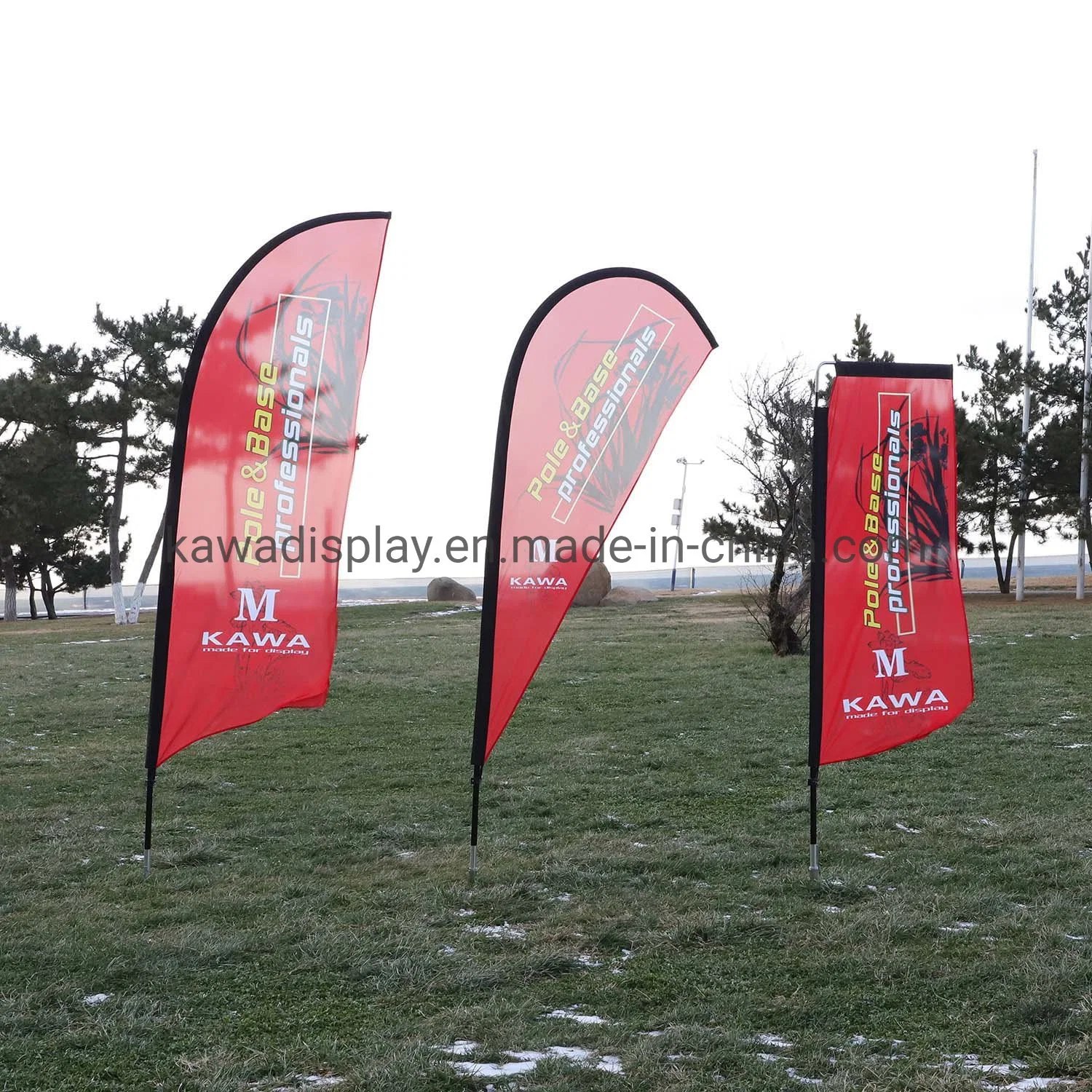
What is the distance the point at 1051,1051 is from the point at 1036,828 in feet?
12.0

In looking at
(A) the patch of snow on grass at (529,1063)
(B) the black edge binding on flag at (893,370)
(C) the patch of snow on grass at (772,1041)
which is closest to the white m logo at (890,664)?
(B) the black edge binding on flag at (893,370)

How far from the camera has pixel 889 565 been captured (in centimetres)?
671

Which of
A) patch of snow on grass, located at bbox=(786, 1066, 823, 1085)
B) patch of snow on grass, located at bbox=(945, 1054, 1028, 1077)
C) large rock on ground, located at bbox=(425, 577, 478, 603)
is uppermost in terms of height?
large rock on ground, located at bbox=(425, 577, 478, 603)

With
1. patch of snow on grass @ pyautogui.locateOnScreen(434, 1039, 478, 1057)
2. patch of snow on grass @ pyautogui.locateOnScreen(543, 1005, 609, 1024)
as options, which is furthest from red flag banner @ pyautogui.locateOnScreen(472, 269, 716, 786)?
patch of snow on grass @ pyautogui.locateOnScreen(434, 1039, 478, 1057)

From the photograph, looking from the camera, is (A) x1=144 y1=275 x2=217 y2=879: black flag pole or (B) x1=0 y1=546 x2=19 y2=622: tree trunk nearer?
(A) x1=144 y1=275 x2=217 y2=879: black flag pole

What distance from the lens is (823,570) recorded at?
6559 millimetres

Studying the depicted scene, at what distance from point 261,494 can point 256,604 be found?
2.27ft

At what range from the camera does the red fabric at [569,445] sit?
258 inches

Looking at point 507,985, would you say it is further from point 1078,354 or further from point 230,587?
point 1078,354

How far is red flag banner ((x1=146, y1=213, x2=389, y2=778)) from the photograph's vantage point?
22.4 ft

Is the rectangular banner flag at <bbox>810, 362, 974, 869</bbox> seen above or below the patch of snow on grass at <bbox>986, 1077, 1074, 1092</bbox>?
above

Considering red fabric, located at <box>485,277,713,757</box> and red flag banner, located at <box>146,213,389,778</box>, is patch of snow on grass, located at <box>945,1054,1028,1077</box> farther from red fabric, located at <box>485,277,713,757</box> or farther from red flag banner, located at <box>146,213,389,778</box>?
red flag banner, located at <box>146,213,389,778</box>

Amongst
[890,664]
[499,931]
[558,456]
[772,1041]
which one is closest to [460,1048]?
[772,1041]

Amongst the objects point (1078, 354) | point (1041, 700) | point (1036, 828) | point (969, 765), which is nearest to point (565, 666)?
point (1041, 700)
